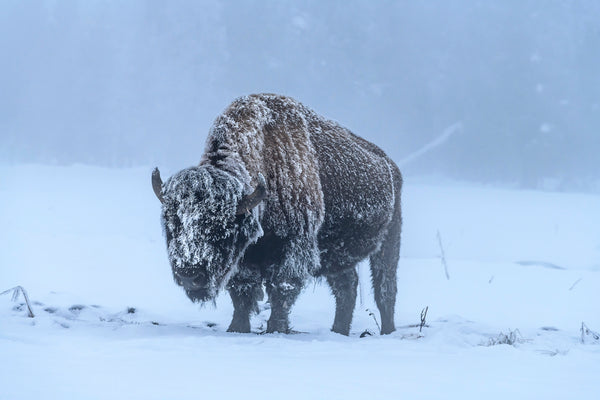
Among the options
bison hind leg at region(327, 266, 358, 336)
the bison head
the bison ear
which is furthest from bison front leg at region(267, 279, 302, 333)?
bison hind leg at region(327, 266, 358, 336)

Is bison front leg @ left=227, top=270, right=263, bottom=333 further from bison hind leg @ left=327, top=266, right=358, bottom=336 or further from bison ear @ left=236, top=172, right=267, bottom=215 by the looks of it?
bison hind leg @ left=327, top=266, right=358, bottom=336

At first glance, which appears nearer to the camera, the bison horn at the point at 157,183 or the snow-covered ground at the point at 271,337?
the snow-covered ground at the point at 271,337

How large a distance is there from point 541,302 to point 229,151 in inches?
276

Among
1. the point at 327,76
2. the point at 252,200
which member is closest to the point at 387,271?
the point at 252,200

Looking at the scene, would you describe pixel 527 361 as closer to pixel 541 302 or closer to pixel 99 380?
pixel 99 380

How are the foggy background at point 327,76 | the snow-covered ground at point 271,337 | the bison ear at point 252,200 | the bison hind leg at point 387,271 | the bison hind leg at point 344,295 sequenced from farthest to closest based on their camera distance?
the foggy background at point 327,76 → the bison hind leg at point 387,271 → the bison hind leg at point 344,295 → the bison ear at point 252,200 → the snow-covered ground at point 271,337

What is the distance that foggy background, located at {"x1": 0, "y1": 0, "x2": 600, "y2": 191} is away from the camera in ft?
299

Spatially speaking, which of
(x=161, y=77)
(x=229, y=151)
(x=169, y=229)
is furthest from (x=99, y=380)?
(x=161, y=77)

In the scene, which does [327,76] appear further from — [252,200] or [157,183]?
[252,200]

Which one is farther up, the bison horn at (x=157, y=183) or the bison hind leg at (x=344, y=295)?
the bison horn at (x=157, y=183)

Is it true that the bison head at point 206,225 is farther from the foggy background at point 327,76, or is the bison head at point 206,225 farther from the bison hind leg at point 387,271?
the foggy background at point 327,76

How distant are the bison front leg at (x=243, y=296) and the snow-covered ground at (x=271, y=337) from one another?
33cm

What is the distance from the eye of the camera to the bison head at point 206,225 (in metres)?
4.34

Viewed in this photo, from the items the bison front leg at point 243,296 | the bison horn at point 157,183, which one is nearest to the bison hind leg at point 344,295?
the bison front leg at point 243,296
